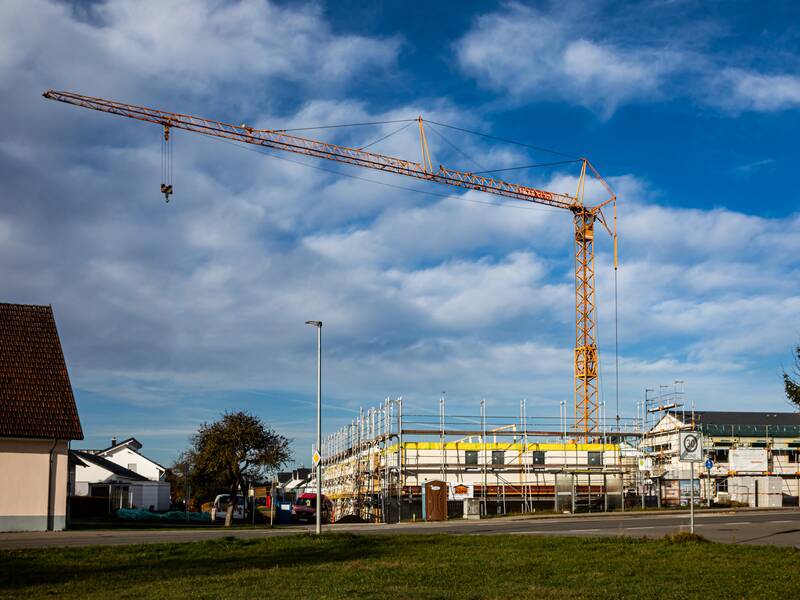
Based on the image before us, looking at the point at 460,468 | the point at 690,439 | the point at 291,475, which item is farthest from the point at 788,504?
the point at 291,475

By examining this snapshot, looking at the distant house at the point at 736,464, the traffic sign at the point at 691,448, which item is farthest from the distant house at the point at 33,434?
the distant house at the point at 736,464

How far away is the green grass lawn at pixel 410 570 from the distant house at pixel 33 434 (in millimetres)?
11847

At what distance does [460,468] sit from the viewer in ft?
170

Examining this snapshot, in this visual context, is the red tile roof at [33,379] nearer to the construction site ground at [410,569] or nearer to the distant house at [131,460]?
the construction site ground at [410,569]

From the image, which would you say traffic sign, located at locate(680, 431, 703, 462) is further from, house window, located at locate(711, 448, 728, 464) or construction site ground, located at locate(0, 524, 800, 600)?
house window, located at locate(711, 448, 728, 464)

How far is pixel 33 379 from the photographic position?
34.4 meters

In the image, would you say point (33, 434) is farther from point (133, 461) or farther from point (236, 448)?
point (133, 461)

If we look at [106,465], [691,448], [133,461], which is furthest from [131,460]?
[691,448]

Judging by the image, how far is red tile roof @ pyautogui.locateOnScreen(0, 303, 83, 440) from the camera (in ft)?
107

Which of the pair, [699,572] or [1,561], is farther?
[1,561]

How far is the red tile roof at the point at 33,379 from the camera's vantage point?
32.6 metres

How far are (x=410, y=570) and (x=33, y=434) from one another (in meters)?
21.0

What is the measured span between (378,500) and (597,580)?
123 ft

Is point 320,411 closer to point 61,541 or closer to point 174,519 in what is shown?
point 61,541
